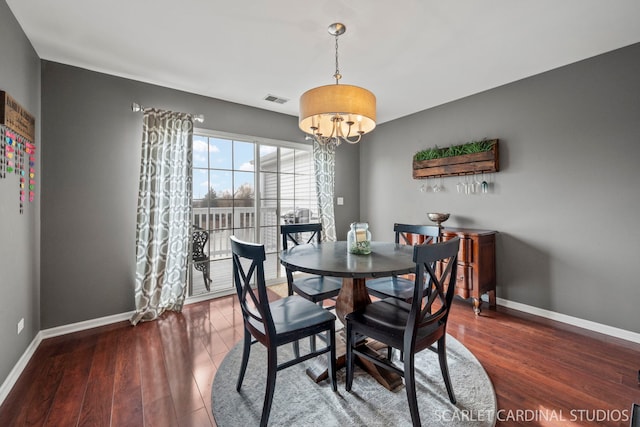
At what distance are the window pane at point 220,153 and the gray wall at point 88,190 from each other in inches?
25.5

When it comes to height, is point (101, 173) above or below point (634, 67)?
below

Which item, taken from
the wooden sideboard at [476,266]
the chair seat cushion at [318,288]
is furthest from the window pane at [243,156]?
the wooden sideboard at [476,266]

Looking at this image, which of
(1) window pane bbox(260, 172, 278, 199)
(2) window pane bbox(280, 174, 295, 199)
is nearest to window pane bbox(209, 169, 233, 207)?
(1) window pane bbox(260, 172, 278, 199)

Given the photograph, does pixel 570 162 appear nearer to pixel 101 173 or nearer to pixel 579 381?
pixel 579 381

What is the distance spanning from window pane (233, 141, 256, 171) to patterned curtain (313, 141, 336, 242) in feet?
3.29

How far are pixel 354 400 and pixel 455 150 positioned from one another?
307 cm

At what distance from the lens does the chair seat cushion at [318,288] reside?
219 cm

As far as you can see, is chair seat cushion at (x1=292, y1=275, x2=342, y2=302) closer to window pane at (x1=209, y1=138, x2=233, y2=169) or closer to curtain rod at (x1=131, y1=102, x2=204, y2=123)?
window pane at (x1=209, y1=138, x2=233, y2=169)

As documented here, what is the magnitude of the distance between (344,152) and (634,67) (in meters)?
3.31

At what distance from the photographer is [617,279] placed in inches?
98.7

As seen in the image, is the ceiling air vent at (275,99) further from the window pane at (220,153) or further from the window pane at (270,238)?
the window pane at (270,238)

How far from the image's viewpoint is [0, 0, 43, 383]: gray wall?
186 centimetres

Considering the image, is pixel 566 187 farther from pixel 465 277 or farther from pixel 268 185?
pixel 268 185

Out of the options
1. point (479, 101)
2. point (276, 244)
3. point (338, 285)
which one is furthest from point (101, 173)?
point (479, 101)
